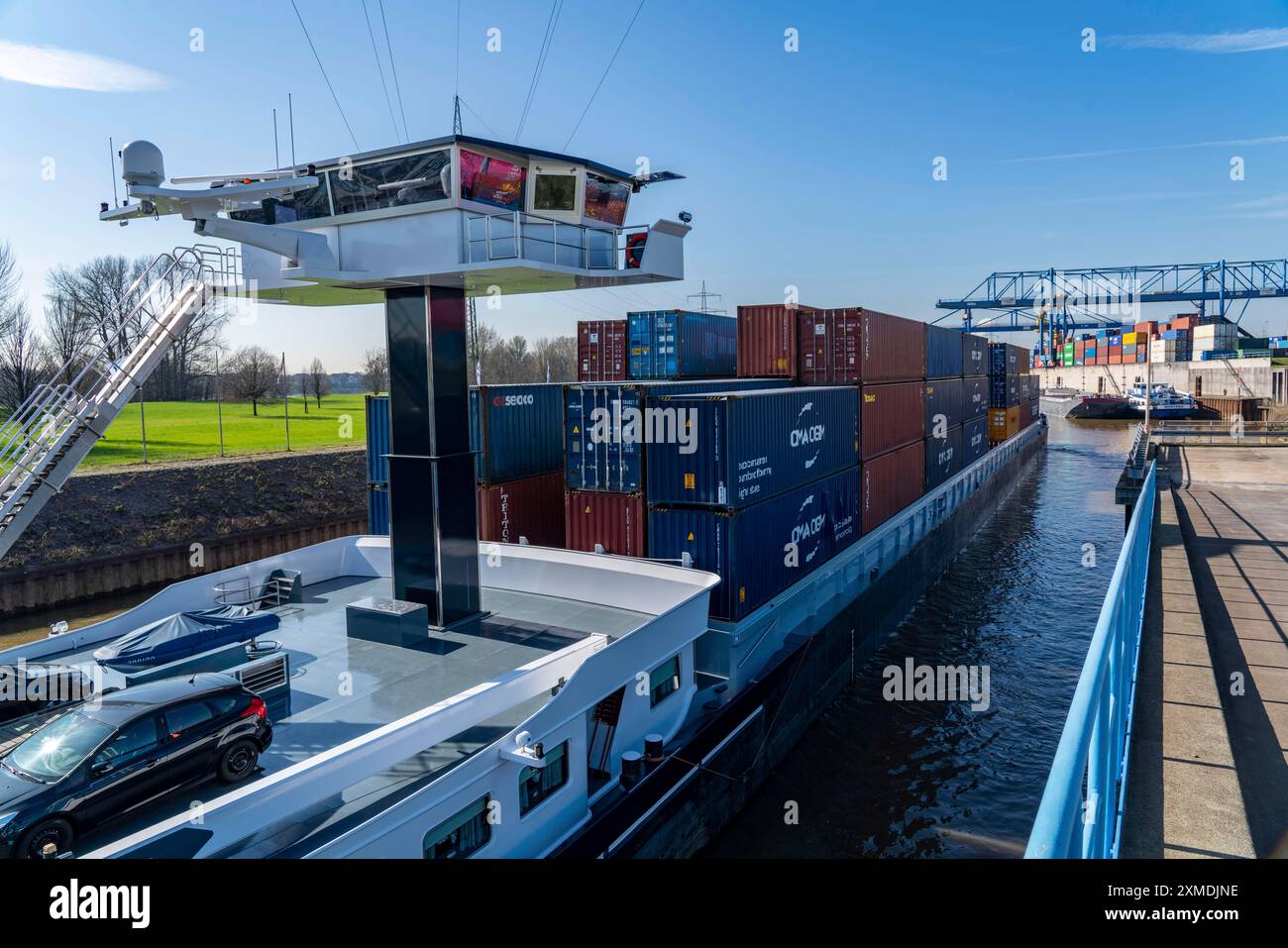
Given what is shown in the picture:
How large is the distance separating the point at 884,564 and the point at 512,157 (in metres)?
14.9

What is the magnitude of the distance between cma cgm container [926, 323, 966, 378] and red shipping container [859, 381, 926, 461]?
10.2 feet

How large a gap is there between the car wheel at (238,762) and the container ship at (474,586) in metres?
0.03

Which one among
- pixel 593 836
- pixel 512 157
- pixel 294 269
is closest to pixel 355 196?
pixel 294 269

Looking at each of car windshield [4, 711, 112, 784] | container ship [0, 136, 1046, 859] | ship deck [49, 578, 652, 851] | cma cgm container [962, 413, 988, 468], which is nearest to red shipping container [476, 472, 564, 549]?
container ship [0, 136, 1046, 859]

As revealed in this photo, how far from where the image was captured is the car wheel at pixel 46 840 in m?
6.64

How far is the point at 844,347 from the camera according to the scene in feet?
74.9

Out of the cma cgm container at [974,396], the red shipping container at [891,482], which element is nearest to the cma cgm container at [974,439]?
the cma cgm container at [974,396]

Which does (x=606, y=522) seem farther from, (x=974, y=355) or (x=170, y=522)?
(x=974, y=355)

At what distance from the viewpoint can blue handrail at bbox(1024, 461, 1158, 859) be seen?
108 inches

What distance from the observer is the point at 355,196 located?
40.7 feet

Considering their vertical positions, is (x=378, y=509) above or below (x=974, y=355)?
below

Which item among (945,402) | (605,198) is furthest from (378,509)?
(945,402)

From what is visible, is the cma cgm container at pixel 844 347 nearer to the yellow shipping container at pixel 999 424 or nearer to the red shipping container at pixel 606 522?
the red shipping container at pixel 606 522

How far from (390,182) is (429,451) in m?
4.38
